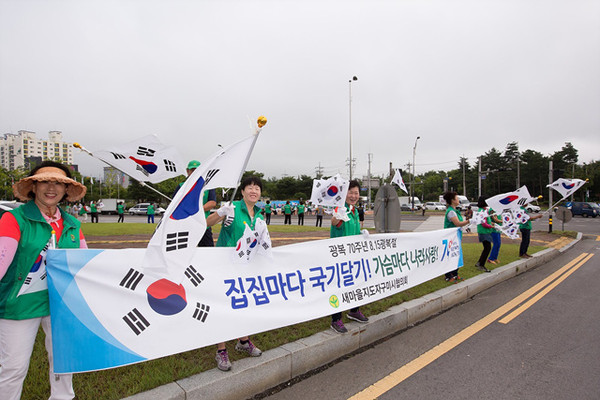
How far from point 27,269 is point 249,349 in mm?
1922

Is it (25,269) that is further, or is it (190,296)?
(190,296)

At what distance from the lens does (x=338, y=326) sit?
3.67 meters

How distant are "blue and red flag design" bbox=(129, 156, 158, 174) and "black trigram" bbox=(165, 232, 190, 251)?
9.04ft

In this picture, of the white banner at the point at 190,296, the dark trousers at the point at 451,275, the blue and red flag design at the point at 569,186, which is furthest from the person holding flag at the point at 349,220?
the blue and red flag design at the point at 569,186

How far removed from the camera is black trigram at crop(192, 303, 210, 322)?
2.79 m

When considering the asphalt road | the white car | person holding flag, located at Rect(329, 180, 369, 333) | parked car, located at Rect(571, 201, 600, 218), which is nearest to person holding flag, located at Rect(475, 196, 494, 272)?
the asphalt road

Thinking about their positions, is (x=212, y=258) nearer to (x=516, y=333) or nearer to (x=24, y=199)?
(x=24, y=199)

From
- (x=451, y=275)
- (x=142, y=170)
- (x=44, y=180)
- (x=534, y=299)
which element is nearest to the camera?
(x=44, y=180)

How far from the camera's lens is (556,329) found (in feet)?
14.2

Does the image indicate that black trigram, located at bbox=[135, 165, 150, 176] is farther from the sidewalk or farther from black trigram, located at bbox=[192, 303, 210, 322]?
the sidewalk

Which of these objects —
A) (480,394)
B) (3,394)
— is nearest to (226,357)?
(3,394)

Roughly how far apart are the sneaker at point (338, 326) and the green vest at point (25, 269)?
2.69 m

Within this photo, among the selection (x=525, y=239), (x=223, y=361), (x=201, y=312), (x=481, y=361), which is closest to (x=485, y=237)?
(x=525, y=239)

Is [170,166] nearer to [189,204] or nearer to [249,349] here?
[189,204]
